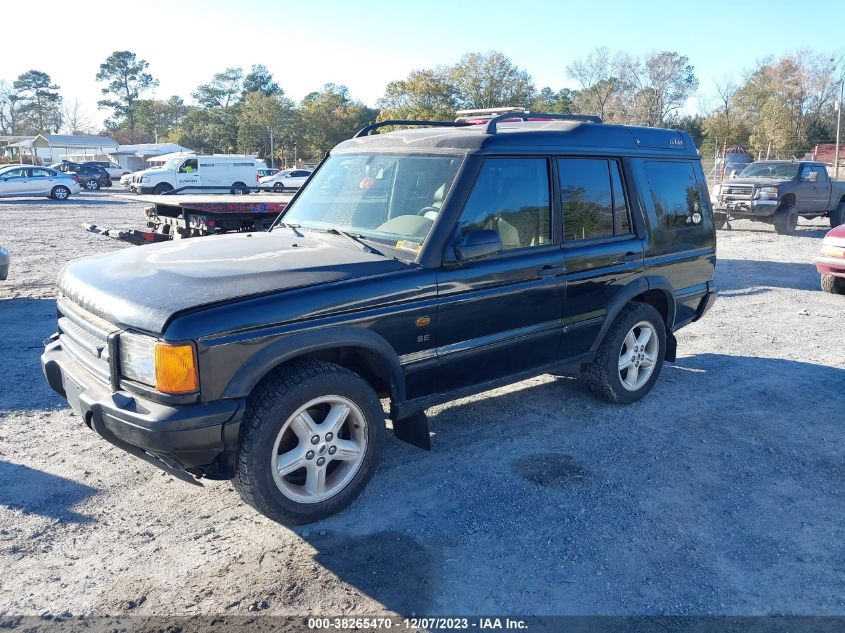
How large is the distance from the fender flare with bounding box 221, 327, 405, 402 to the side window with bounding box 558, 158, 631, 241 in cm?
166

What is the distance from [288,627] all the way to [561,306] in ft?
8.83

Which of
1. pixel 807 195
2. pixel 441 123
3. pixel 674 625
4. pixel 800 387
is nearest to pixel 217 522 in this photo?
pixel 674 625

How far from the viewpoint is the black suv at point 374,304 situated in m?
3.20

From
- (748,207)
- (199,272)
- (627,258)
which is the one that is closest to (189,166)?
(748,207)

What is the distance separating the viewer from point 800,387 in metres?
5.95

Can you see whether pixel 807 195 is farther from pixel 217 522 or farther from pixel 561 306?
pixel 217 522

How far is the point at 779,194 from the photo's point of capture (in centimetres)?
1730

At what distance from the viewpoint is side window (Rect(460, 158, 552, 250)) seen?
4160mm

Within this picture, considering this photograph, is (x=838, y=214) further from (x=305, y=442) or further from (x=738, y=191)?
(x=305, y=442)

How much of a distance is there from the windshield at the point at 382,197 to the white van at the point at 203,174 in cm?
2840

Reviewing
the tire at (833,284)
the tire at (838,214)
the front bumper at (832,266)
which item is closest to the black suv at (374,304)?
the front bumper at (832,266)

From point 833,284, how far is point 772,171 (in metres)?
9.61

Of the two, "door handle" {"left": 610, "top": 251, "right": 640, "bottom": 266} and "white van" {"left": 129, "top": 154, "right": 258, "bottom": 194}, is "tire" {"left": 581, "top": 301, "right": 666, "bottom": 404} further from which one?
"white van" {"left": 129, "top": 154, "right": 258, "bottom": 194}

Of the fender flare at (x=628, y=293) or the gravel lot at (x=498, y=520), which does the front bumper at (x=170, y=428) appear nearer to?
the gravel lot at (x=498, y=520)
